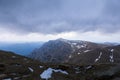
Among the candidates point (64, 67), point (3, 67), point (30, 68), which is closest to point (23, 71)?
point (30, 68)

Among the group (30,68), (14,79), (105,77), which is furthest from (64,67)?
(105,77)

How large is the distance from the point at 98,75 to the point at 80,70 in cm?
1363

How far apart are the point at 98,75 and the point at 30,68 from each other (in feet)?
59.0

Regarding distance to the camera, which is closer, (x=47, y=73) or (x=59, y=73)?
(x=47, y=73)

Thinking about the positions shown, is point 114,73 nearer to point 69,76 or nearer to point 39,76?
point 69,76

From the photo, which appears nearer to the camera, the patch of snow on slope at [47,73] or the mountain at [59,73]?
the mountain at [59,73]

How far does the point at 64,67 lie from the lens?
44438 mm

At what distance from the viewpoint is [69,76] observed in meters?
38.6

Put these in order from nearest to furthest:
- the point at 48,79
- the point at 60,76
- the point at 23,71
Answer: the point at 48,79 → the point at 60,76 → the point at 23,71

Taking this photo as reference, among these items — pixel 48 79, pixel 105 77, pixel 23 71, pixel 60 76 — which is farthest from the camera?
pixel 23 71

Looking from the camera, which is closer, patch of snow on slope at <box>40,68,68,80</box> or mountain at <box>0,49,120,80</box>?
mountain at <box>0,49,120,80</box>

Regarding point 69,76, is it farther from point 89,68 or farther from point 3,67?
point 3,67

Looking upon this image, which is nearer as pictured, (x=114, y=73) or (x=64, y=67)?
(x=114, y=73)

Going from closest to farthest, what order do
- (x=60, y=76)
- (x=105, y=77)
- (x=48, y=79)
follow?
(x=105, y=77) < (x=48, y=79) < (x=60, y=76)
